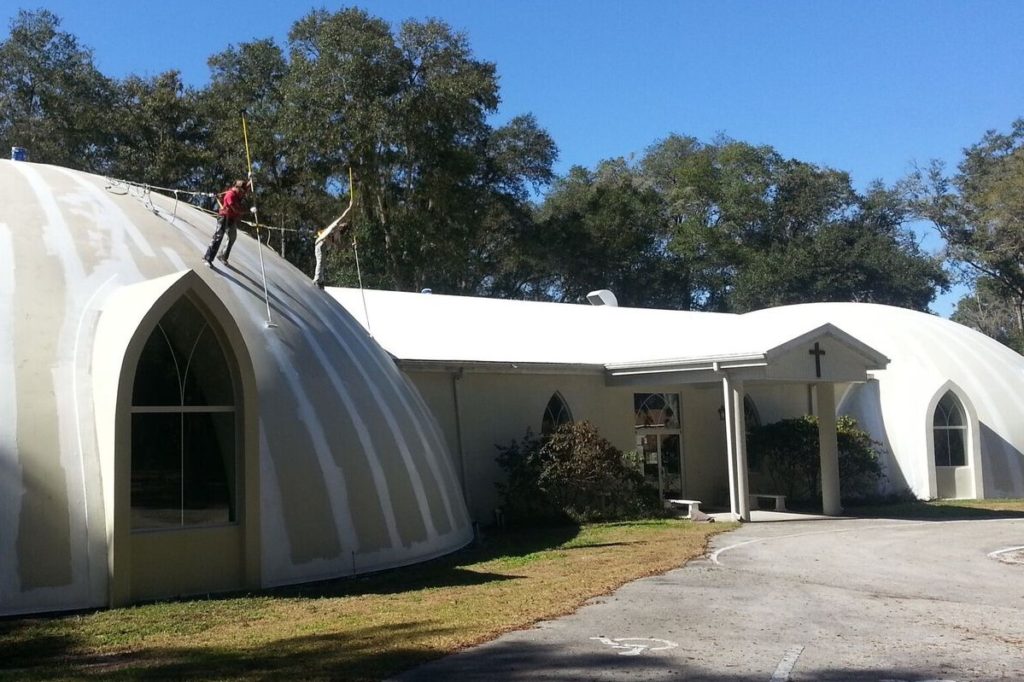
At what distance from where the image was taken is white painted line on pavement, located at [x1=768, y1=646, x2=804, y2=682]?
774 centimetres

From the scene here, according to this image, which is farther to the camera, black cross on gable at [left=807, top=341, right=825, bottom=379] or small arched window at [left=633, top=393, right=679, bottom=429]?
small arched window at [left=633, top=393, right=679, bottom=429]

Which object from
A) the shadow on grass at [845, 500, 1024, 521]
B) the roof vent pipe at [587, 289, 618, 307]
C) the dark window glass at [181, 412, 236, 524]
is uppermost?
the roof vent pipe at [587, 289, 618, 307]

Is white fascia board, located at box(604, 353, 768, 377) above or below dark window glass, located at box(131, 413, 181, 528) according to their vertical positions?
above

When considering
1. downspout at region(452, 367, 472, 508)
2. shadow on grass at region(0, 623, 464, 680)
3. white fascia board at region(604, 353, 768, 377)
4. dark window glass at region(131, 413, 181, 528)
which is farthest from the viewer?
white fascia board at region(604, 353, 768, 377)

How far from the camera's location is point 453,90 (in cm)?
3322

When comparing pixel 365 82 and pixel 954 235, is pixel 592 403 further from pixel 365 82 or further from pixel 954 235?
pixel 954 235

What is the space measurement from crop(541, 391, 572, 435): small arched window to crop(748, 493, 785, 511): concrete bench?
5.43m

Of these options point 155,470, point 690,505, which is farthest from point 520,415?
point 155,470

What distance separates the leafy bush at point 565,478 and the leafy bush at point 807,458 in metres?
6.53

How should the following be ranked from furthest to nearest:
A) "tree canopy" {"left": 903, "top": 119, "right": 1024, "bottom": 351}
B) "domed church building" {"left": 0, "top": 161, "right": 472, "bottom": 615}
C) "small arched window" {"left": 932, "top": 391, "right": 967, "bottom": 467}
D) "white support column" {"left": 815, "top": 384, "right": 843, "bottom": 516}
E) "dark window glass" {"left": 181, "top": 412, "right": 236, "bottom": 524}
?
"tree canopy" {"left": 903, "top": 119, "right": 1024, "bottom": 351} → "small arched window" {"left": 932, "top": 391, "right": 967, "bottom": 467} → "white support column" {"left": 815, "top": 384, "right": 843, "bottom": 516} → "dark window glass" {"left": 181, "top": 412, "right": 236, "bottom": 524} → "domed church building" {"left": 0, "top": 161, "right": 472, "bottom": 615}

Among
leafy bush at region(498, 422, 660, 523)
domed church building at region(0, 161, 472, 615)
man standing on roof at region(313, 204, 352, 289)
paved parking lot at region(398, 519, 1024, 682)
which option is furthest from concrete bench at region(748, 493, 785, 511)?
man standing on roof at region(313, 204, 352, 289)

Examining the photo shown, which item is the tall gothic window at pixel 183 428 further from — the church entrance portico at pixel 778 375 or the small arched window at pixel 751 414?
the small arched window at pixel 751 414

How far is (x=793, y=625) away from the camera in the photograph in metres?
10.1

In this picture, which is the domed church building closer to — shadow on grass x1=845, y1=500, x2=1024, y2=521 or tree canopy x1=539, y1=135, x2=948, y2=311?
shadow on grass x1=845, y1=500, x2=1024, y2=521
